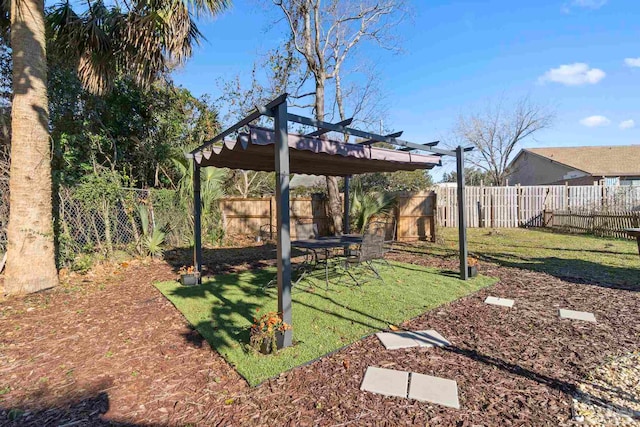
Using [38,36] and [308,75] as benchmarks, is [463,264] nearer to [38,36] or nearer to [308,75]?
[38,36]

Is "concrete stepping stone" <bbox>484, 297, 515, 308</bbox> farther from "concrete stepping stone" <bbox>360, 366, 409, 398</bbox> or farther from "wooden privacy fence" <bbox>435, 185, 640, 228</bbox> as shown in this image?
"wooden privacy fence" <bbox>435, 185, 640, 228</bbox>

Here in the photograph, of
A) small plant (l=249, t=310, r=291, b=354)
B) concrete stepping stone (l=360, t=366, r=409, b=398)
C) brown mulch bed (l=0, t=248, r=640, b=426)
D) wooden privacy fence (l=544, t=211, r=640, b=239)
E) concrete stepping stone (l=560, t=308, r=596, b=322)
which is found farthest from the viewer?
wooden privacy fence (l=544, t=211, r=640, b=239)

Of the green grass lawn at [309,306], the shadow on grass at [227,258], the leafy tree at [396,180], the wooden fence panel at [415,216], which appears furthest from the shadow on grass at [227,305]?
the leafy tree at [396,180]

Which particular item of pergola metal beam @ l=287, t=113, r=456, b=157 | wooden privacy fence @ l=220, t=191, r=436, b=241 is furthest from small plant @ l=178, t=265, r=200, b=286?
wooden privacy fence @ l=220, t=191, r=436, b=241

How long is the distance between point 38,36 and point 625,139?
102ft

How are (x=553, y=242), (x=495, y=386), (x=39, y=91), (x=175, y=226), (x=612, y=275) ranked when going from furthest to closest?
(x=553, y=242) → (x=175, y=226) → (x=612, y=275) → (x=39, y=91) → (x=495, y=386)

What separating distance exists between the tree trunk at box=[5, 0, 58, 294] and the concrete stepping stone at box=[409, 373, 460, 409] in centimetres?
532

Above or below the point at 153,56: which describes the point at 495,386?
below

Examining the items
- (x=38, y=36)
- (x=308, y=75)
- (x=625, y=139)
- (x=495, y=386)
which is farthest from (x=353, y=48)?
(x=625, y=139)

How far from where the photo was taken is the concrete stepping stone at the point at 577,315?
135 inches

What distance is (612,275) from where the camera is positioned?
207 inches

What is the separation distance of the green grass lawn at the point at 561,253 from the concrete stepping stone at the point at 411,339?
145 inches

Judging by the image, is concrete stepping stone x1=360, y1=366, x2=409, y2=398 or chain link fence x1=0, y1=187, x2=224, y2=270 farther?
chain link fence x1=0, y1=187, x2=224, y2=270

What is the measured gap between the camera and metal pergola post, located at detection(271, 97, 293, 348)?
9.25ft
